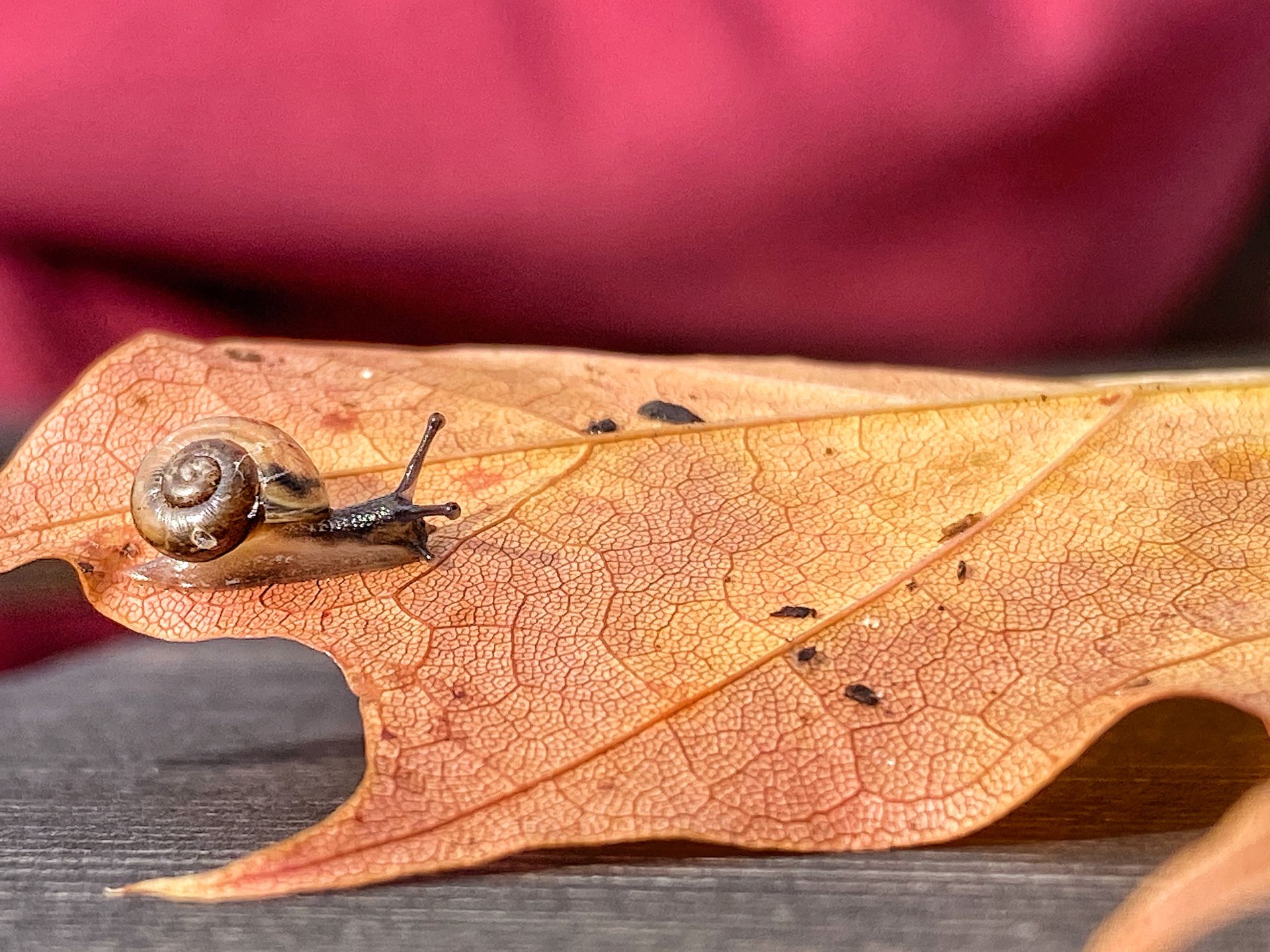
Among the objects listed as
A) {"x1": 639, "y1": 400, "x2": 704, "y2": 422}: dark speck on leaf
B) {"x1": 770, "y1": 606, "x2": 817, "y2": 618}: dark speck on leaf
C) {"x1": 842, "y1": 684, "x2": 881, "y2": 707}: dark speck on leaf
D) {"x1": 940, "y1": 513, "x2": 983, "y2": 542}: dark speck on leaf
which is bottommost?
{"x1": 842, "y1": 684, "x2": 881, "y2": 707}: dark speck on leaf

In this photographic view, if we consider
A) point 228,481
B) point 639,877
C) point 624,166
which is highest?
point 624,166

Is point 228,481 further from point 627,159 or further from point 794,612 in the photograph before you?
point 627,159

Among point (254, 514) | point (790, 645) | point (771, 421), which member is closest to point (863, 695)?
point (790, 645)

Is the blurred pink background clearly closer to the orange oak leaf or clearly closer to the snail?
the orange oak leaf

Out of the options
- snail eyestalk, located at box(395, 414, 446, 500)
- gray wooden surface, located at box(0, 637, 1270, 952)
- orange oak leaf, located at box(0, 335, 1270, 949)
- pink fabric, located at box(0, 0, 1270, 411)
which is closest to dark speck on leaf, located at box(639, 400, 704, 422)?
orange oak leaf, located at box(0, 335, 1270, 949)

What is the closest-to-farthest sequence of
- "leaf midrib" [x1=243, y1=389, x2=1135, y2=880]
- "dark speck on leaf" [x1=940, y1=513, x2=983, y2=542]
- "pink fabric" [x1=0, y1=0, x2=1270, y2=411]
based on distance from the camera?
Answer: "leaf midrib" [x1=243, y1=389, x2=1135, y2=880] → "dark speck on leaf" [x1=940, y1=513, x2=983, y2=542] → "pink fabric" [x1=0, y1=0, x2=1270, y2=411]

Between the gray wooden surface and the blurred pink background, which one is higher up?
the blurred pink background
